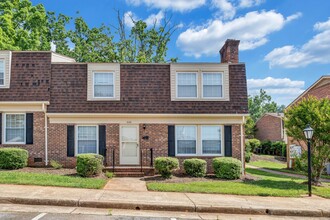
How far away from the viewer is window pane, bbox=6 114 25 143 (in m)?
14.4

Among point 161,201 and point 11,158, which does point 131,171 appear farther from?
point 161,201

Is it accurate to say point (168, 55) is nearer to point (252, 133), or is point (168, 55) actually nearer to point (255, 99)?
point (252, 133)

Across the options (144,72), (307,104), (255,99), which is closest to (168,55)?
(144,72)

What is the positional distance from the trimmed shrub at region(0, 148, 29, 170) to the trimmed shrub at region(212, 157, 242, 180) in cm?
871

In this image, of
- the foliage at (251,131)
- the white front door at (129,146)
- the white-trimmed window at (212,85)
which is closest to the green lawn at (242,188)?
the white front door at (129,146)

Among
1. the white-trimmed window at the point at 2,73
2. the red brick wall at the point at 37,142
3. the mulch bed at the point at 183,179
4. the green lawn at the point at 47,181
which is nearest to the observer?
the green lawn at the point at 47,181

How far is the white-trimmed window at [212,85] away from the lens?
15.2 meters

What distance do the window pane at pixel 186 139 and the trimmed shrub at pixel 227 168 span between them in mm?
1678

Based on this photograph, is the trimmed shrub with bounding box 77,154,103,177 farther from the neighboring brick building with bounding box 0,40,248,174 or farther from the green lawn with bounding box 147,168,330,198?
the green lawn with bounding box 147,168,330,198

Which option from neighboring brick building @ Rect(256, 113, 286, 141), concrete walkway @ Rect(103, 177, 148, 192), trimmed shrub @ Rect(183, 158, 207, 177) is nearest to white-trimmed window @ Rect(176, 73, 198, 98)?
trimmed shrub @ Rect(183, 158, 207, 177)

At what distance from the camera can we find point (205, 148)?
48.8 ft

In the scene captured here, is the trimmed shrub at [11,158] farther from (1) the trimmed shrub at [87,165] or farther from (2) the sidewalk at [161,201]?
(2) the sidewalk at [161,201]

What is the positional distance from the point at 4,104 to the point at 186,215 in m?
10.8

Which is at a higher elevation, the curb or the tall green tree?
the tall green tree
